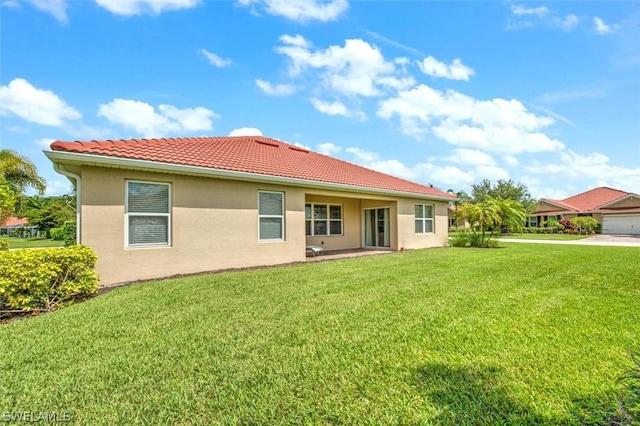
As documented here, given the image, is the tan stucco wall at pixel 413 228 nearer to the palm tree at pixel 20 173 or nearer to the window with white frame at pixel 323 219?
the window with white frame at pixel 323 219

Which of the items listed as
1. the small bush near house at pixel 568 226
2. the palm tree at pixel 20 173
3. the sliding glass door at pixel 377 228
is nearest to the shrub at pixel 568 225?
the small bush near house at pixel 568 226

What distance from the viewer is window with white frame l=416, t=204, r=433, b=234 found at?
17.2 m

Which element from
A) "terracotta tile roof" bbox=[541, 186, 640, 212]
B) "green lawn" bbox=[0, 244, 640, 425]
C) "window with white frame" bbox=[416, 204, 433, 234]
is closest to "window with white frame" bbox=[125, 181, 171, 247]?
"green lawn" bbox=[0, 244, 640, 425]

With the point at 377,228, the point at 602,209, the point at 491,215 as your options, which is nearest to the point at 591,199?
the point at 602,209

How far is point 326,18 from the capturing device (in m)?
11.5


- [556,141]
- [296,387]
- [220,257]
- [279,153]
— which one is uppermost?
[556,141]

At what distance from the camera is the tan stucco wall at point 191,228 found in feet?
25.9

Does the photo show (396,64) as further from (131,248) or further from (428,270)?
(131,248)

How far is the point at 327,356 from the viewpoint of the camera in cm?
376

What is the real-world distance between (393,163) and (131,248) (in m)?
35.9

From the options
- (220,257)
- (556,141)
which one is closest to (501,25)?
(220,257)

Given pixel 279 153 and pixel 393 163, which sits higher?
pixel 393 163

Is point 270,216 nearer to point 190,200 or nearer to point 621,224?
point 190,200

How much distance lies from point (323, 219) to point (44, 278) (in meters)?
11.5
